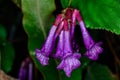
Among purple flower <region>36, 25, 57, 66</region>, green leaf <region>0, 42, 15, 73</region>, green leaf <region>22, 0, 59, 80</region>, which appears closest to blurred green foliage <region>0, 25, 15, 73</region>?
green leaf <region>0, 42, 15, 73</region>

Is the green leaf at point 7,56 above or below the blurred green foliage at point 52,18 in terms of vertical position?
below

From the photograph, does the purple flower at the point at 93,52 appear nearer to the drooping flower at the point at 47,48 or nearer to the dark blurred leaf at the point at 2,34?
the drooping flower at the point at 47,48

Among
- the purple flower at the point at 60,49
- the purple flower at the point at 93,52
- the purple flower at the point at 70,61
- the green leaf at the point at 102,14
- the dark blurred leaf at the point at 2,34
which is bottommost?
the dark blurred leaf at the point at 2,34

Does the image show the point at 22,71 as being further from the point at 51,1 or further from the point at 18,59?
the point at 51,1

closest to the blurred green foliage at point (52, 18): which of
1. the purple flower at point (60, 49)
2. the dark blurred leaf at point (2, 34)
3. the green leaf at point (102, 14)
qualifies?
the green leaf at point (102, 14)

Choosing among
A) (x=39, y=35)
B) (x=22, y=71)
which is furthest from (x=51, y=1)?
(x=22, y=71)

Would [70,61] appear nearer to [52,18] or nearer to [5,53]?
[52,18]

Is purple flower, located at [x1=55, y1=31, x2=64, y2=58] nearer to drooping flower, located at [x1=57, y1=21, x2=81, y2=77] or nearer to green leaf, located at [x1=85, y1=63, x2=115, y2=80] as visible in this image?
drooping flower, located at [x1=57, y1=21, x2=81, y2=77]
